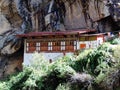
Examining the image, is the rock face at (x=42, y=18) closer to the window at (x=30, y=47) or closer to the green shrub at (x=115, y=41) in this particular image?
the window at (x=30, y=47)

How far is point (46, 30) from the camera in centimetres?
3288

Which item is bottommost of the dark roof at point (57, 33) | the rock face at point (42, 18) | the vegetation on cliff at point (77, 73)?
the vegetation on cliff at point (77, 73)

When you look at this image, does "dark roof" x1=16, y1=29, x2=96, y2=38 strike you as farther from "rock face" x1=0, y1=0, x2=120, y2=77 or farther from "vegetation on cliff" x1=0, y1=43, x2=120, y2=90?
"vegetation on cliff" x1=0, y1=43, x2=120, y2=90

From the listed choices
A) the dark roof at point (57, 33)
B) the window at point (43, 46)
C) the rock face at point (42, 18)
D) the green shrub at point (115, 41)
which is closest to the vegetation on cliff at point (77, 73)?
the green shrub at point (115, 41)

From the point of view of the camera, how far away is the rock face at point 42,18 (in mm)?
31703

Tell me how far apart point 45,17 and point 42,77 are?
10594 mm

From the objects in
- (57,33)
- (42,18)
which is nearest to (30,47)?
(57,33)

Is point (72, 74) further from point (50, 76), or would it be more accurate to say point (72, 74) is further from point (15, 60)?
point (15, 60)

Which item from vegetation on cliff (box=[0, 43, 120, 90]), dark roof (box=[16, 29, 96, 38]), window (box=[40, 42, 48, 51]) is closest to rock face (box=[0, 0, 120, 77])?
dark roof (box=[16, 29, 96, 38])

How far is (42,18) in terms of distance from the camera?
32938 mm

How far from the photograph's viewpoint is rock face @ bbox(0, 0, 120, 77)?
3170 cm

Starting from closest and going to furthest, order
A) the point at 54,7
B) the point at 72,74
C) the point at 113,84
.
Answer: the point at 113,84 < the point at 72,74 < the point at 54,7

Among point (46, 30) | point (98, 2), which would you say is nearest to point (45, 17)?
point (46, 30)

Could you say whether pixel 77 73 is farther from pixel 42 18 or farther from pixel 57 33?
pixel 42 18
